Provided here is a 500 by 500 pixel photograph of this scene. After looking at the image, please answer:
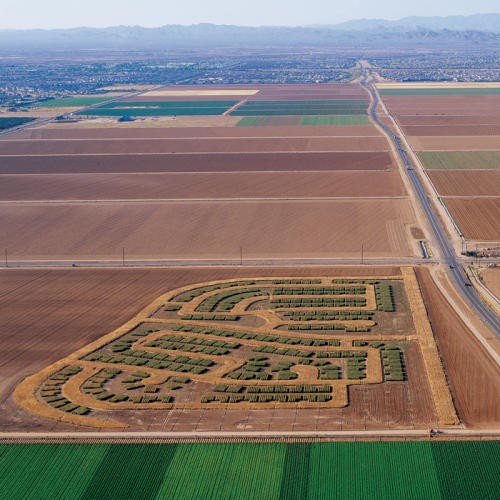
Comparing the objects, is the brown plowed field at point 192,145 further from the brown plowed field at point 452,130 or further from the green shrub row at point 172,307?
the green shrub row at point 172,307

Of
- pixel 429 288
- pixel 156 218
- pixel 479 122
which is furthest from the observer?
pixel 479 122

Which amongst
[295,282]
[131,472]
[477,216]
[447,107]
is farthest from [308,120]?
[131,472]

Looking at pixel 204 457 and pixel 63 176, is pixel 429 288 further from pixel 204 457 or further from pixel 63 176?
pixel 63 176

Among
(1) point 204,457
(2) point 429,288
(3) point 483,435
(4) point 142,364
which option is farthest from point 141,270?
(3) point 483,435

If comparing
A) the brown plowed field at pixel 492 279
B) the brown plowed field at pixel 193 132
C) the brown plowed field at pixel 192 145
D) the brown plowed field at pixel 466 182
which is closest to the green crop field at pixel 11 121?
the brown plowed field at pixel 193 132

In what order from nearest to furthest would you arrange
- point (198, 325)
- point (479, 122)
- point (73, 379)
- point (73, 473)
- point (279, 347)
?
1. point (73, 473)
2. point (73, 379)
3. point (279, 347)
4. point (198, 325)
5. point (479, 122)

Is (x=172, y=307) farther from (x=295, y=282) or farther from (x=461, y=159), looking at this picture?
(x=461, y=159)

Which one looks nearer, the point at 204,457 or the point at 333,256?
the point at 204,457
